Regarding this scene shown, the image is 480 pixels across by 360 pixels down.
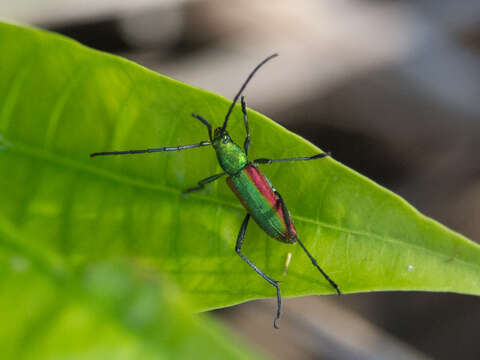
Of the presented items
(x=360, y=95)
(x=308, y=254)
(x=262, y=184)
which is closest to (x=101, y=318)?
(x=308, y=254)

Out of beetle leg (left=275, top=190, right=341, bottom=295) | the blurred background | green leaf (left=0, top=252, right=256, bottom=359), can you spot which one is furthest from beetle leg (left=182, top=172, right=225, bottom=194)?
the blurred background

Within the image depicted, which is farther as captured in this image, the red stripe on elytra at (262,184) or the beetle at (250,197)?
the red stripe on elytra at (262,184)

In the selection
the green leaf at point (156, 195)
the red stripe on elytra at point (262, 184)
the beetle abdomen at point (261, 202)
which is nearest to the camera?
the green leaf at point (156, 195)

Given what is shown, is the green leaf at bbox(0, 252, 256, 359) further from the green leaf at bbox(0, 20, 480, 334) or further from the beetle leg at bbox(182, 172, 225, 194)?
the beetle leg at bbox(182, 172, 225, 194)

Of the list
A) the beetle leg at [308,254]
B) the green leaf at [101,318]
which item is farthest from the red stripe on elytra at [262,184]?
the green leaf at [101,318]

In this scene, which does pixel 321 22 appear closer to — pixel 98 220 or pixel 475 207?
pixel 475 207

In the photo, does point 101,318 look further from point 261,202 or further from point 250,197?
point 261,202

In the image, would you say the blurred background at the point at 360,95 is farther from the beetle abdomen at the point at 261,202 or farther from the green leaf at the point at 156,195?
the green leaf at the point at 156,195

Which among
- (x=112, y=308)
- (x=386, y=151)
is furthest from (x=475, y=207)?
(x=112, y=308)
